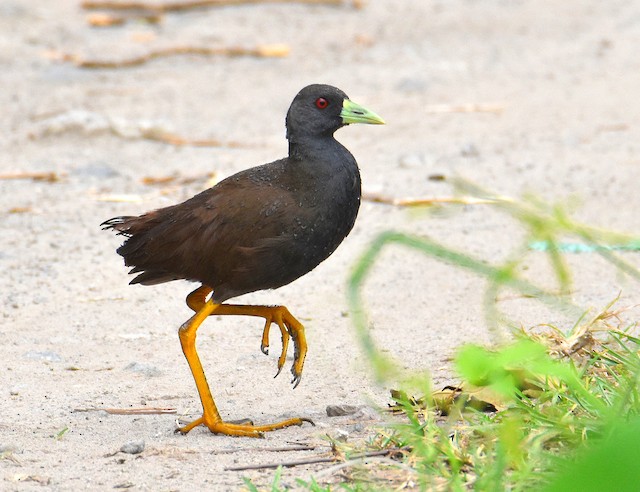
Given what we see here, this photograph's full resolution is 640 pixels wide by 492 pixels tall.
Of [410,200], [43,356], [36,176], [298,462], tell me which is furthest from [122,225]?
[36,176]

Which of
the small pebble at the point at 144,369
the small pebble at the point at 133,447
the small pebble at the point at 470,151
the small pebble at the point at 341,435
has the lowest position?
the small pebble at the point at 144,369

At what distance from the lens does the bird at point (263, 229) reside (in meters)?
4.45

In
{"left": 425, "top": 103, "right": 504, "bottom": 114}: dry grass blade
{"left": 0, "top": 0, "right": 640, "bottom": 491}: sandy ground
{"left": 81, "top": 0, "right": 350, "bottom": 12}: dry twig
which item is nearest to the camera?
{"left": 0, "top": 0, "right": 640, "bottom": 491}: sandy ground

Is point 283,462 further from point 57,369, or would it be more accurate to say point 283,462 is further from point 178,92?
point 178,92

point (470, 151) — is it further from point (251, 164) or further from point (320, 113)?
point (320, 113)

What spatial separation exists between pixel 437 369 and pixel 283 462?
134cm

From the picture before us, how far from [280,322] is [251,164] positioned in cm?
372

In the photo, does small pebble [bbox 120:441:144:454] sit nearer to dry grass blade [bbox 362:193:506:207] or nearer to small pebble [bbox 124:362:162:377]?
small pebble [bbox 124:362:162:377]

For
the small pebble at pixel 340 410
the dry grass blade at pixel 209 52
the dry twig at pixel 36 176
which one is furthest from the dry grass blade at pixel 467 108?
the small pebble at pixel 340 410

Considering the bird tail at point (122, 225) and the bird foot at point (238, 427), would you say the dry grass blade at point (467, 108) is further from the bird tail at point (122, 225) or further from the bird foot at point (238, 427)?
the bird foot at point (238, 427)

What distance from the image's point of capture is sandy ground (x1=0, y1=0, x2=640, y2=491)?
464 cm

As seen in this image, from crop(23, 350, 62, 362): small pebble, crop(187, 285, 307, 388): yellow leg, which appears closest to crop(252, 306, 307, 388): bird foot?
crop(187, 285, 307, 388): yellow leg

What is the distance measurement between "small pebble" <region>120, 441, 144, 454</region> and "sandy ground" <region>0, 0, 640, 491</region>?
44 millimetres

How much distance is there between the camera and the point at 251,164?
27.7 ft
